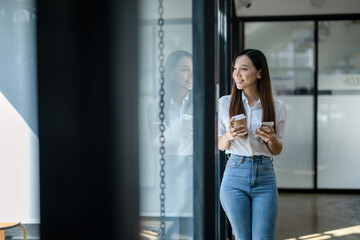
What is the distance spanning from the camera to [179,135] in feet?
3.82

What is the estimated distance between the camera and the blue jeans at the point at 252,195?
2113mm

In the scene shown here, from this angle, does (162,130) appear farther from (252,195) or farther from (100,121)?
(252,195)

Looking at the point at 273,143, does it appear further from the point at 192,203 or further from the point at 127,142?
the point at 127,142

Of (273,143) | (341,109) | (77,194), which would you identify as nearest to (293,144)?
(341,109)

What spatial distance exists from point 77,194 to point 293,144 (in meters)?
5.72

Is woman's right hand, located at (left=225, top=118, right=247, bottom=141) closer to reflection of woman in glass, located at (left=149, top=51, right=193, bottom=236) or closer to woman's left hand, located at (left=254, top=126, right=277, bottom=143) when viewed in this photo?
woman's left hand, located at (left=254, top=126, right=277, bottom=143)

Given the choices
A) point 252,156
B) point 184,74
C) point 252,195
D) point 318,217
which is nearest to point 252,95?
point 252,156

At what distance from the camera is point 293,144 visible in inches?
247

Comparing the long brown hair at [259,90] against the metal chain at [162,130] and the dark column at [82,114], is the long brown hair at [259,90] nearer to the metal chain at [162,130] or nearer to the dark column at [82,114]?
the metal chain at [162,130]

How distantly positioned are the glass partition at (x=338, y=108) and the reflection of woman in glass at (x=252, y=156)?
4.30 m

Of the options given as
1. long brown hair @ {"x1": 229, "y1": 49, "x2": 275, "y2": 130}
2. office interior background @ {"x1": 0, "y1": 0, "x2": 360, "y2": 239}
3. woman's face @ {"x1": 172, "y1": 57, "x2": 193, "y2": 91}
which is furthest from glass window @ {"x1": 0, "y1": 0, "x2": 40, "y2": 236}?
long brown hair @ {"x1": 229, "y1": 49, "x2": 275, "y2": 130}

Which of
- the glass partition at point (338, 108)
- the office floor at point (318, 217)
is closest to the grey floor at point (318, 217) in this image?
the office floor at point (318, 217)

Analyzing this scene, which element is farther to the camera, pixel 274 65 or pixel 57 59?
pixel 274 65

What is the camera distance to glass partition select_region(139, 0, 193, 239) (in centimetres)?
97
